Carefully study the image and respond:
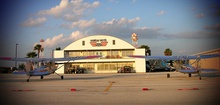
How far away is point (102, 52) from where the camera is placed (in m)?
58.0

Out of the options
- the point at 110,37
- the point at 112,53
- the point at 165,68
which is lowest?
the point at 165,68

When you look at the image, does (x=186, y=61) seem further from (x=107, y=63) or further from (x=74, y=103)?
(x=107, y=63)

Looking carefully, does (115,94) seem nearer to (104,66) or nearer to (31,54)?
(104,66)

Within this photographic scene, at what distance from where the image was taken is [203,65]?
57.4m

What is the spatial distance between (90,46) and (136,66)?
12601mm

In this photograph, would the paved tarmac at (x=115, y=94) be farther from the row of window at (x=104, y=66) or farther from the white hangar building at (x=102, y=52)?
the row of window at (x=104, y=66)

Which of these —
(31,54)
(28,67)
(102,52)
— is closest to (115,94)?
(28,67)

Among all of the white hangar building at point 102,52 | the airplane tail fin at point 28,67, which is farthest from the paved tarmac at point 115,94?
the white hangar building at point 102,52

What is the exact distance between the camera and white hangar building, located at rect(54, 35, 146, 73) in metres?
56.9

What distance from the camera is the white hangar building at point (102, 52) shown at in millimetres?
56906

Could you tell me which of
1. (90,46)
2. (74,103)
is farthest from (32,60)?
(90,46)

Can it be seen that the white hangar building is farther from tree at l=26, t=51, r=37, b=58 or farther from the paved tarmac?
the paved tarmac

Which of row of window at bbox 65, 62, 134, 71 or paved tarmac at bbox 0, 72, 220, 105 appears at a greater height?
Result: row of window at bbox 65, 62, 134, 71

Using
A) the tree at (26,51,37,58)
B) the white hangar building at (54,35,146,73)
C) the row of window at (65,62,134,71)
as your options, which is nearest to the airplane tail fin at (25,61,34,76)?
the white hangar building at (54,35,146,73)
